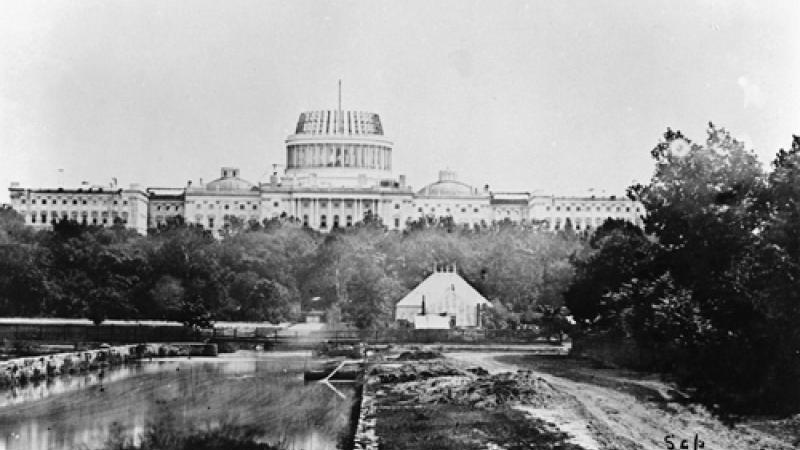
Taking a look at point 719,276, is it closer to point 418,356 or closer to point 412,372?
point 412,372

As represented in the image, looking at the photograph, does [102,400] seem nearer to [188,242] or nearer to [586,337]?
[586,337]

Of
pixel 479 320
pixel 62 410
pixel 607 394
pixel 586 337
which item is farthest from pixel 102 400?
pixel 479 320

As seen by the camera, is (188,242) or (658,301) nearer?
(658,301)

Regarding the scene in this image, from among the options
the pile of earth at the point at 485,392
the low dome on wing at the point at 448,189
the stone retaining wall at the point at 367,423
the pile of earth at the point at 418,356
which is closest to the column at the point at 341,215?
the low dome on wing at the point at 448,189

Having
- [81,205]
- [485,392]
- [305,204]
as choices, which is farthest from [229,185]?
[485,392]

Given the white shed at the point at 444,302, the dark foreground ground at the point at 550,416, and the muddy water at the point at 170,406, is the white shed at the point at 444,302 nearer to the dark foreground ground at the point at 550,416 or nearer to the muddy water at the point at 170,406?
the muddy water at the point at 170,406
